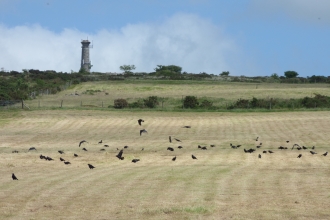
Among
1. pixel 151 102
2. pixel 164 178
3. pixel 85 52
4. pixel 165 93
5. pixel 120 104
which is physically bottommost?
pixel 164 178

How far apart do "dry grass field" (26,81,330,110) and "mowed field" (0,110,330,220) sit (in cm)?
2710

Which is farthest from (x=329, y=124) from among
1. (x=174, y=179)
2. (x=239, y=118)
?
(x=174, y=179)

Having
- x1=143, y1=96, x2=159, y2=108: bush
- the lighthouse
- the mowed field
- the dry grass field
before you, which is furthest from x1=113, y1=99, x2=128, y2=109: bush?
the lighthouse

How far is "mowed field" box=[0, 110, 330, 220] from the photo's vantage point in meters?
14.4

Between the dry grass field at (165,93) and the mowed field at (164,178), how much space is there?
27.1 meters

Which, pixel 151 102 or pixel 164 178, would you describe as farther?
pixel 151 102

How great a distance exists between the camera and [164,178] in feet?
63.9

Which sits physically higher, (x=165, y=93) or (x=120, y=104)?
(x=165, y=93)

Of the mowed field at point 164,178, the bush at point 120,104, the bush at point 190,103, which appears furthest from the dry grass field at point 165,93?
the mowed field at point 164,178

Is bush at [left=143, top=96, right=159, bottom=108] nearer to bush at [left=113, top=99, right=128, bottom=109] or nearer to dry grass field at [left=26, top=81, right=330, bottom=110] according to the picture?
dry grass field at [left=26, top=81, right=330, bottom=110]

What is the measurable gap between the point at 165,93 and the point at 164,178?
232 feet

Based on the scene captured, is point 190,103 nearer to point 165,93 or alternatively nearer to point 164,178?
point 165,93

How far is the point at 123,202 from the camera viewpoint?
15.4 m

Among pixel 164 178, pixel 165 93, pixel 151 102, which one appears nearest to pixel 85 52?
pixel 165 93
